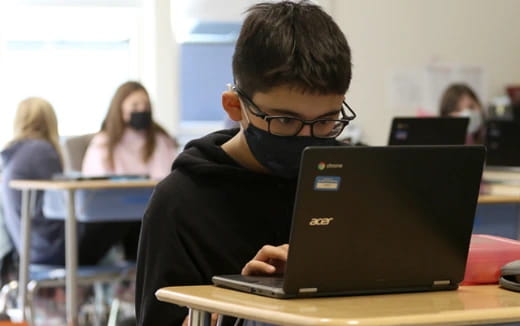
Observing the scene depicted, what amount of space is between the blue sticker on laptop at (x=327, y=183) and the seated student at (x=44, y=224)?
11.8 feet

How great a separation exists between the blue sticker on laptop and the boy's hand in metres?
0.17

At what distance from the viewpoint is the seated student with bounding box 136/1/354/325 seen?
1.66 metres

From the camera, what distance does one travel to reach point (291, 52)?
1706 millimetres

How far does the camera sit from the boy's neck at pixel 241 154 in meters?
1.81

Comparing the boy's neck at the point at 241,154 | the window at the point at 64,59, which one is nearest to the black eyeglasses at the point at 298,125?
the boy's neck at the point at 241,154

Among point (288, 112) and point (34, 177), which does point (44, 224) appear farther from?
point (288, 112)

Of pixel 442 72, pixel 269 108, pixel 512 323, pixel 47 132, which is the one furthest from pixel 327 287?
pixel 442 72

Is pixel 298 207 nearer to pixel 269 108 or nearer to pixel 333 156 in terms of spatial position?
pixel 333 156

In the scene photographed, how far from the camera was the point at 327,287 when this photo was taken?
1.37 meters

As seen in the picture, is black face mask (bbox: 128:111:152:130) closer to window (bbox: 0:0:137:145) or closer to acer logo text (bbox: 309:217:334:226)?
window (bbox: 0:0:137:145)

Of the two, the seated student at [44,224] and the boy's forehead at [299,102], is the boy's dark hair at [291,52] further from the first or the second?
the seated student at [44,224]

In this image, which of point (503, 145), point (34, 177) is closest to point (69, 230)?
point (34, 177)

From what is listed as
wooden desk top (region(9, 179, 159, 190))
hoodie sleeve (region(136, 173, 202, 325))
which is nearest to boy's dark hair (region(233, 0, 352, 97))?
hoodie sleeve (region(136, 173, 202, 325))

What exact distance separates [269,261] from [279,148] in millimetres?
262
